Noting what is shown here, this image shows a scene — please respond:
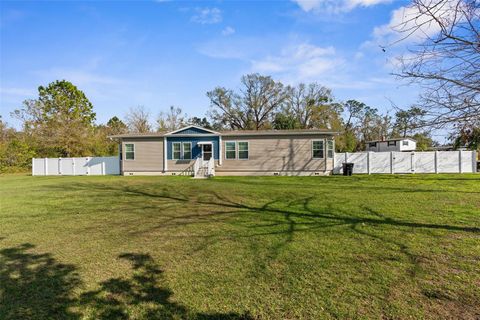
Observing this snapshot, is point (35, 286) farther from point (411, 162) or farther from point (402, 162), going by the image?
point (411, 162)

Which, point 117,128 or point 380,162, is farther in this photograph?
point 117,128

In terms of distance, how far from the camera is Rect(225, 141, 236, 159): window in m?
19.7

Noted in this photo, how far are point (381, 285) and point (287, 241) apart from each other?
1.66 meters

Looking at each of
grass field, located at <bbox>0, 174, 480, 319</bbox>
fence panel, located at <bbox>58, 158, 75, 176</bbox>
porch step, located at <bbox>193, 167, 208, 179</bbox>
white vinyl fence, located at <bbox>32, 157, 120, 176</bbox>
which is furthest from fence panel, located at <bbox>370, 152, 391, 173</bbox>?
fence panel, located at <bbox>58, 158, 75, 176</bbox>

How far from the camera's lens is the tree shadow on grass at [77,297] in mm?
2521

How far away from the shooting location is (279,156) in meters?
19.3

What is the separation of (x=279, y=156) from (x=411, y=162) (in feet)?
30.0

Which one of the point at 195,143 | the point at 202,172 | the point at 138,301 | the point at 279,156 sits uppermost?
the point at 195,143

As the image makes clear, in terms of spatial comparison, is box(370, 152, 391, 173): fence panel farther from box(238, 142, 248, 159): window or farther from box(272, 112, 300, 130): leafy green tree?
box(272, 112, 300, 130): leafy green tree

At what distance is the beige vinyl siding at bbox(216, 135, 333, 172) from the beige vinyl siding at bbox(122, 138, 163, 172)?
483 centimetres

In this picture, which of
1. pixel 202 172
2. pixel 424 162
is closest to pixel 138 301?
pixel 202 172

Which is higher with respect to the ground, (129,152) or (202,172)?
(129,152)

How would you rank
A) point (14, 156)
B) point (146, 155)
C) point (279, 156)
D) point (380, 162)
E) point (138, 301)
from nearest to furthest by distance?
1. point (138, 301)
2. point (279, 156)
3. point (380, 162)
4. point (146, 155)
5. point (14, 156)

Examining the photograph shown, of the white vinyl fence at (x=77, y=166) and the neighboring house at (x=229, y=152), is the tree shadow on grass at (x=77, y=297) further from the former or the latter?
the white vinyl fence at (x=77, y=166)
